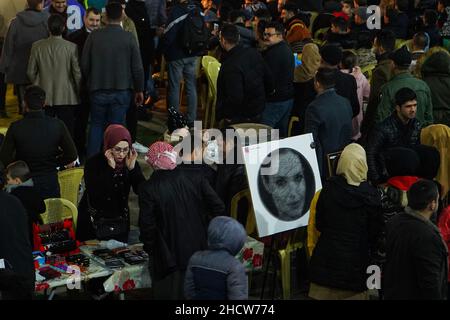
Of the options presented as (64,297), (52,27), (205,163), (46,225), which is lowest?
(64,297)

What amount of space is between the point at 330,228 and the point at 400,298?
94 cm

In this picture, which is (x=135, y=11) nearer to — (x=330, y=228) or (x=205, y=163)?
(x=205, y=163)

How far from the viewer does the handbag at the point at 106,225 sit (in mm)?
7340

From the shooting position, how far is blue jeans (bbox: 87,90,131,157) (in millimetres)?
9828

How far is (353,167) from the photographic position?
6.80 metres

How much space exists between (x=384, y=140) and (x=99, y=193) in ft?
8.31

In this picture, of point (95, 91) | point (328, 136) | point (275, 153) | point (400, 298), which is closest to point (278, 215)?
point (275, 153)

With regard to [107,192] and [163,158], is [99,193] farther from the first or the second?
[163,158]

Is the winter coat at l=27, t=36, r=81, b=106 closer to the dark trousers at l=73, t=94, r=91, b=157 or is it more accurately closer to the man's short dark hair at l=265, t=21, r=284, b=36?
the dark trousers at l=73, t=94, r=91, b=157

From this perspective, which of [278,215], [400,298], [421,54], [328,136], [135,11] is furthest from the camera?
[135,11]

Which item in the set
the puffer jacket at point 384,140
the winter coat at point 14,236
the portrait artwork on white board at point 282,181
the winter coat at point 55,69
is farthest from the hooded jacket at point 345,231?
the winter coat at point 55,69

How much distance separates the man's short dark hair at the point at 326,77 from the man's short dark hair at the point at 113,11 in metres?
2.43

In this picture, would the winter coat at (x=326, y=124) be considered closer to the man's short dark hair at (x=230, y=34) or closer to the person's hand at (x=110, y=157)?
the man's short dark hair at (x=230, y=34)

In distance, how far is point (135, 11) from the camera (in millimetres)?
11938
